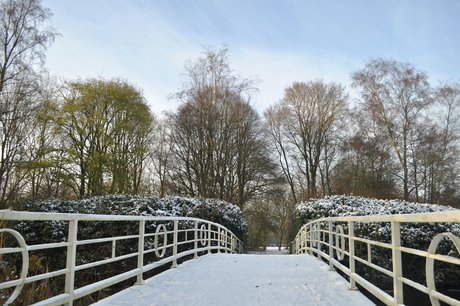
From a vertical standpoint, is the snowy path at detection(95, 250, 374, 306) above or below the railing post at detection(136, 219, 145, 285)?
below

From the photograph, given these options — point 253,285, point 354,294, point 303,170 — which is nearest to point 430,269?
point 354,294

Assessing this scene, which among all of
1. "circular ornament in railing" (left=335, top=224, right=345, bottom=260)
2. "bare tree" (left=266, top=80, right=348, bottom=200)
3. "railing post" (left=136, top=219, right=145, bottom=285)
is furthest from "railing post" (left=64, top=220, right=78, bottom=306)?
"bare tree" (left=266, top=80, right=348, bottom=200)

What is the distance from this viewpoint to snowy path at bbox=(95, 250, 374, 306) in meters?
4.75

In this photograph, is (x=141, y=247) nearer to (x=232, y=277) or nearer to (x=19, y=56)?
(x=232, y=277)

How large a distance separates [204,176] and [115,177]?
9659 millimetres

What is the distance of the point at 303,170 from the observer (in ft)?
109

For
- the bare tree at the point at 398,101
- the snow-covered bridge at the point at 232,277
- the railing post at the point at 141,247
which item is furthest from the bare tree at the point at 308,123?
the railing post at the point at 141,247

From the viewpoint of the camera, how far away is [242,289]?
5.57m

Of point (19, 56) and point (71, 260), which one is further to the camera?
point (19, 56)

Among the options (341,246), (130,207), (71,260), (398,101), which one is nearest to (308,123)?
(398,101)

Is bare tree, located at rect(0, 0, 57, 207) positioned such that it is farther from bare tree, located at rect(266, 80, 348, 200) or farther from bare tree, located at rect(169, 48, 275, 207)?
bare tree, located at rect(266, 80, 348, 200)

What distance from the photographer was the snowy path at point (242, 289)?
4746mm

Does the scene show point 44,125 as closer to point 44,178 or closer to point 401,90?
point 44,178

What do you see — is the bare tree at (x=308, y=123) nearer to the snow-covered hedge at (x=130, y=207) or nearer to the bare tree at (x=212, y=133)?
the bare tree at (x=212, y=133)
